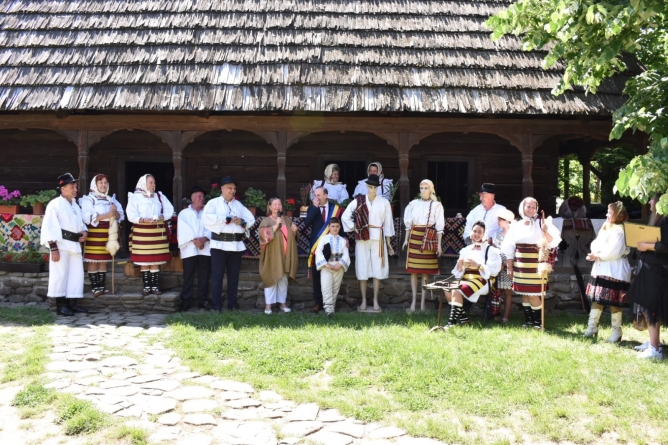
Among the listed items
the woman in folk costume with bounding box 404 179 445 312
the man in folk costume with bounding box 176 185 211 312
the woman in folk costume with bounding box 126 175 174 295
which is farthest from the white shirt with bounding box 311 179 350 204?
the woman in folk costume with bounding box 126 175 174 295

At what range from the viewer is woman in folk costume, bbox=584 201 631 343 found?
694cm

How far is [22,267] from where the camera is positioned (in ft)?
30.0

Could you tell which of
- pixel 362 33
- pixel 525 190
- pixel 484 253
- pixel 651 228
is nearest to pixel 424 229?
pixel 484 253

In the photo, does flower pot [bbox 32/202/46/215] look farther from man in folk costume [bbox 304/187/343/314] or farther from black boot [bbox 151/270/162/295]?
man in folk costume [bbox 304/187/343/314]

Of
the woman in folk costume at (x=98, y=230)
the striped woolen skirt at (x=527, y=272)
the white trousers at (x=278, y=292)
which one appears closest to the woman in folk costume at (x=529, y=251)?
the striped woolen skirt at (x=527, y=272)

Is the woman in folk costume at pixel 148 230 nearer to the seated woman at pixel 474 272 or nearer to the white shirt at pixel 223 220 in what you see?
the white shirt at pixel 223 220

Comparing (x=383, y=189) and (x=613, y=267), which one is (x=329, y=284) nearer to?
(x=383, y=189)

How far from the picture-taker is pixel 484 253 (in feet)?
24.9

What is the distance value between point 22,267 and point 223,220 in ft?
10.7

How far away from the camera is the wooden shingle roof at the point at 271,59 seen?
909 centimetres

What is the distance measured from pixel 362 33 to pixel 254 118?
7.69ft

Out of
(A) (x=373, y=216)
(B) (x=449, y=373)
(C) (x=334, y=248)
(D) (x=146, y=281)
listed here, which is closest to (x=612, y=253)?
(B) (x=449, y=373)

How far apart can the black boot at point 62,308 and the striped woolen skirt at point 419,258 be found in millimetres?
4654

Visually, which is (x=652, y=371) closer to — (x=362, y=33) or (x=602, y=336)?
(x=602, y=336)
